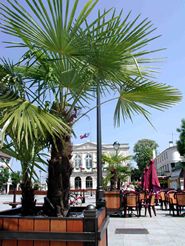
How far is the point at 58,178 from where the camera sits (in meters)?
3.61

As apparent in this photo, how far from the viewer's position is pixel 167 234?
6.88m

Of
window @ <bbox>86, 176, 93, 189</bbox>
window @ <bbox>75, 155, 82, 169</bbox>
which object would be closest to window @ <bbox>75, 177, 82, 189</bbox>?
window @ <bbox>86, 176, 93, 189</bbox>

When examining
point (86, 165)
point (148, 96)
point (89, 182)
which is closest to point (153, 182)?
point (148, 96)

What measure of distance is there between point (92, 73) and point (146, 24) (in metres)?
1.05

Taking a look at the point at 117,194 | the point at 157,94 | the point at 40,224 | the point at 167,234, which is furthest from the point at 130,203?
the point at 40,224

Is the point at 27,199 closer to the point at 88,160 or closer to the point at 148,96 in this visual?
the point at 148,96

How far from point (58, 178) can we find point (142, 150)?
8113cm

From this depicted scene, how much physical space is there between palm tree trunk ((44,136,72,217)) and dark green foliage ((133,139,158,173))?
253 ft

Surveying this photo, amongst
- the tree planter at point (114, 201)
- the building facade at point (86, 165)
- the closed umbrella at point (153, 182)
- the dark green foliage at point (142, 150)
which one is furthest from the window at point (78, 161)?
the tree planter at point (114, 201)

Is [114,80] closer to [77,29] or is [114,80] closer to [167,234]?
[77,29]

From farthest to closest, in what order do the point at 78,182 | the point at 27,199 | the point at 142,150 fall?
1. the point at 78,182
2. the point at 142,150
3. the point at 27,199

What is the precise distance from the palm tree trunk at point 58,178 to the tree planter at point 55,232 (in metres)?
0.55

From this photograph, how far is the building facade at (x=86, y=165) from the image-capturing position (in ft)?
288

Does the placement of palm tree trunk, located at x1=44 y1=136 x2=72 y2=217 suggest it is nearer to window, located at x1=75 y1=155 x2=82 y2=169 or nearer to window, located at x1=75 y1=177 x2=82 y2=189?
window, located at x1=75 y1=177 x2=82 y2=189
